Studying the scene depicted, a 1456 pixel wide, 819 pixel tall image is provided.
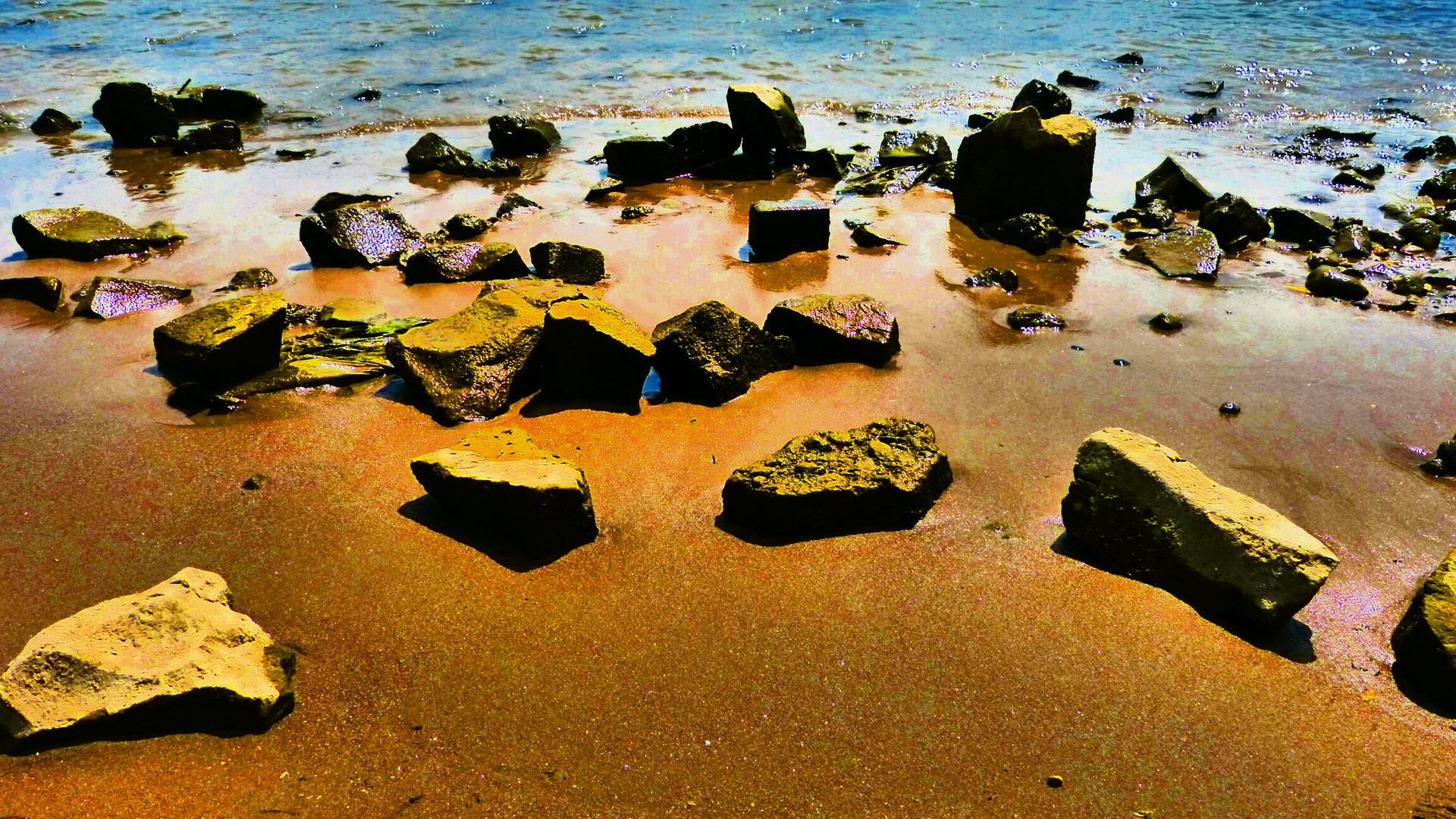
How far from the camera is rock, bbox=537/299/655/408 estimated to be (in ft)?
13.5

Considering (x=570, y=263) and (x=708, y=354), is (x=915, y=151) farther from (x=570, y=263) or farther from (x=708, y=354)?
(x=708, y=354)

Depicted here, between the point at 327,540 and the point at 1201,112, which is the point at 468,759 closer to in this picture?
the point at 327,540

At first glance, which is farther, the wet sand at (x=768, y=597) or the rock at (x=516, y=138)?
the rock at (x=516, y=138)

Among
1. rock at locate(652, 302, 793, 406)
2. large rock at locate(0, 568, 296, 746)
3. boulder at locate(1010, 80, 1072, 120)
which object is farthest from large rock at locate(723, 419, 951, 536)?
boulder at locate(1010, 80, 1072, 120)

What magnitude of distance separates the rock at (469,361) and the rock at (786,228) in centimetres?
226

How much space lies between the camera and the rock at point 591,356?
4105 mm

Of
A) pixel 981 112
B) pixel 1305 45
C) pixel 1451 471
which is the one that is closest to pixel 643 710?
pixel 1451 471

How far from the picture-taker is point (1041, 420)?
4211mm

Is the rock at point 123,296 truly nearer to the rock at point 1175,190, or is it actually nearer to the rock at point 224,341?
the rock at point 224,341

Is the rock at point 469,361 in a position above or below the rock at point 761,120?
below

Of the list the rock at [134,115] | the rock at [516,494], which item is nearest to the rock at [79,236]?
the rock at [134,115]

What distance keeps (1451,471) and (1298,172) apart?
566cm

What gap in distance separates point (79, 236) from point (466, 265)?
2.85 m

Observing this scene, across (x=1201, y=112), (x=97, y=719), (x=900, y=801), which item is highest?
(x=1201, y=112)
